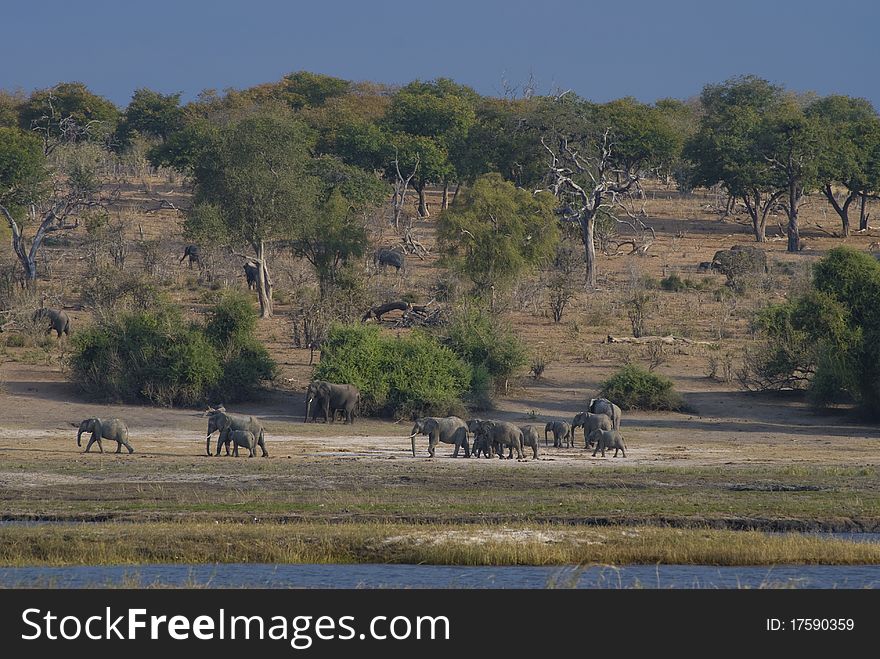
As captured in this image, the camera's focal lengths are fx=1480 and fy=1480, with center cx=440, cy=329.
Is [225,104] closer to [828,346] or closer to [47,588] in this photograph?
[828,346]

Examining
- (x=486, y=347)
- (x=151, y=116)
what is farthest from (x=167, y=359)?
(x=151, y=116)

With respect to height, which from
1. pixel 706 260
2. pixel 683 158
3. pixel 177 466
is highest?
pixel 683 158

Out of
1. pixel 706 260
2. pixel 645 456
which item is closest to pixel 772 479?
pixel 645 456

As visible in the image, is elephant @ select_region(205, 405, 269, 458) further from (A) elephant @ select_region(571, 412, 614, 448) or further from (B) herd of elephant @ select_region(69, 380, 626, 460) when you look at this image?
(A) elephant @ select_region(571, 412, 614, 448)

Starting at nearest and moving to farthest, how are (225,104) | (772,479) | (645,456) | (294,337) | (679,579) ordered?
(679,579) → (772,479) → (645,456) → (294,337) → (225,104)

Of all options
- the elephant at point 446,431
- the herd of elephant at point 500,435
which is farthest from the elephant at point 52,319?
the elephant at point 446,431

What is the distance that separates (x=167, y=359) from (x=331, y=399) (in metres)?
4.56

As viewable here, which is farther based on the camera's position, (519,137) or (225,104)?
(225,104)

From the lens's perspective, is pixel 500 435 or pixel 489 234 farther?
pixel 489 234

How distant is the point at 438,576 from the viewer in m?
16.1

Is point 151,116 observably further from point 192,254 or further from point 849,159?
point 849,159

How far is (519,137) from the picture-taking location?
62.7 meters
